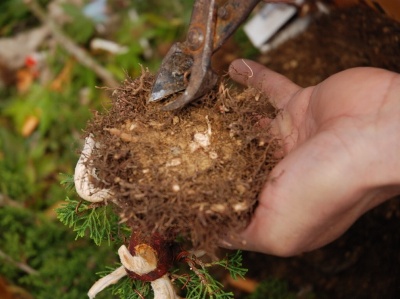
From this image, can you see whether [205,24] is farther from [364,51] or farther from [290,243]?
[364,51]

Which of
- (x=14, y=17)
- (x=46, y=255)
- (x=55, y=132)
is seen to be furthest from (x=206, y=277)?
(x=14, y=17)

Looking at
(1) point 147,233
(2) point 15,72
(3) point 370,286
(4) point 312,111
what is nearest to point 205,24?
(4) point 312,111

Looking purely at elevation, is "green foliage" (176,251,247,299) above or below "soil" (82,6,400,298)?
above

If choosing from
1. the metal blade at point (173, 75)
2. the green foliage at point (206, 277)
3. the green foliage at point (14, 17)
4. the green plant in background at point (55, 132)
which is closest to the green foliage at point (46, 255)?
the green plant in background at point (55, 132)

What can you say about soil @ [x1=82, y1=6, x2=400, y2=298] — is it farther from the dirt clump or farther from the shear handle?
the shear handle

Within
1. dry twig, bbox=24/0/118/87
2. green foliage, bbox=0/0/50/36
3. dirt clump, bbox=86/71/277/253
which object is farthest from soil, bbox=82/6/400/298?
green foliage, bbox=0/0/50/36

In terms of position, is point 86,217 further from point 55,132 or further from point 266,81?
point 55,132
